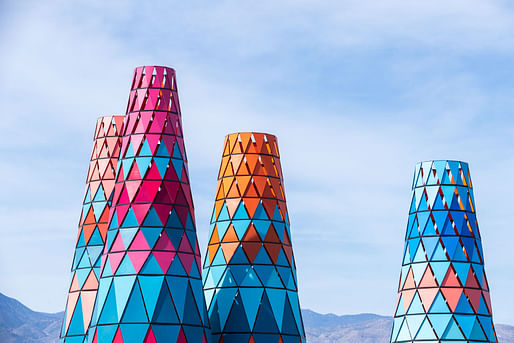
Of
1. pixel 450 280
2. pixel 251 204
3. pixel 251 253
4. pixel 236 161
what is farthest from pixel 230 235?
pixel 450 280

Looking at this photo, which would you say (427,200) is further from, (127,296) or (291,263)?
(127,296)

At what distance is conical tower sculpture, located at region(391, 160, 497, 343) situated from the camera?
4906 centimetres

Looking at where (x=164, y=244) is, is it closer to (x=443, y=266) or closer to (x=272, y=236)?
(x=272, y=236)

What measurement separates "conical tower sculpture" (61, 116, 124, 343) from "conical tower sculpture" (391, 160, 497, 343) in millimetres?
16559

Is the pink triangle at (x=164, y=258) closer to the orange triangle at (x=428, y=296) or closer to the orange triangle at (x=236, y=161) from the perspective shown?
the orange triangle at (x=236, y=161)

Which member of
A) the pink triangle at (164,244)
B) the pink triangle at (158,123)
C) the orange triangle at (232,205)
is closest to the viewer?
the pink triangle at (164,244)

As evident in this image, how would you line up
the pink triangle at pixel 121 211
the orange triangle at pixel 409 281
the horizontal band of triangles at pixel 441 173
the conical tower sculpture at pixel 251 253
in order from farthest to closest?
1. the horizontal band of triangles at pixel 441 173
2. the orange triangle at pixel 409 281
3. the conical tower sculpture at pixel 251 253
4. the pink triangle at pixel 121 211

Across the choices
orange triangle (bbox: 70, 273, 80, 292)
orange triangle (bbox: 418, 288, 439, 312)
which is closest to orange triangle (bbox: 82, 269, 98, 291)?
orange triangle (bbox: 70, 273, 80, 292)

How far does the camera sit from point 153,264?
39.8m

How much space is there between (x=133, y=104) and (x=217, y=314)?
11.8 meters

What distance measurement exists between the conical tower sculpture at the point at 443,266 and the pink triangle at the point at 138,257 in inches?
667

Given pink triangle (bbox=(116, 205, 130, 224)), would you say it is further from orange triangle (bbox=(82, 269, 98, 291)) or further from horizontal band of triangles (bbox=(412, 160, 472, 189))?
horizontal band of triangles (bbox=(412, 160, 472, 189))

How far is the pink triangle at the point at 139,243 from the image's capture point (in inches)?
1575

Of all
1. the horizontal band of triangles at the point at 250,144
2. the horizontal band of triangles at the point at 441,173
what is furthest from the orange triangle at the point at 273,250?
the horizontal band of triangles at the point at 441,173
